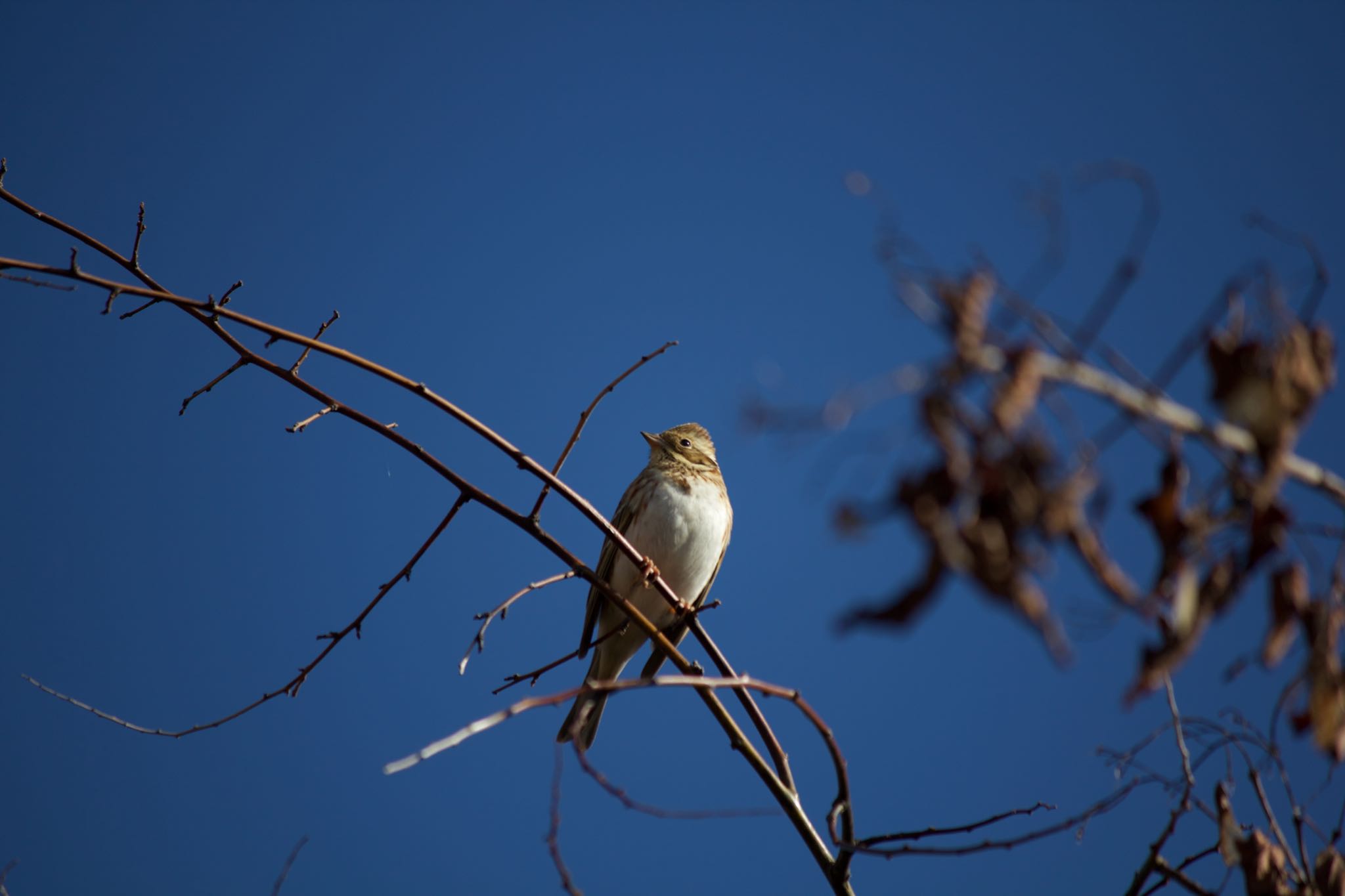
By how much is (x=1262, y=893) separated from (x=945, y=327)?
205cm

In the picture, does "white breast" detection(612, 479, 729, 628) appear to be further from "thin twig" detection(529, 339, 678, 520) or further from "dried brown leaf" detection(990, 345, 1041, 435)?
"dried brown leaf" detection(990, 345, 1041, 435)

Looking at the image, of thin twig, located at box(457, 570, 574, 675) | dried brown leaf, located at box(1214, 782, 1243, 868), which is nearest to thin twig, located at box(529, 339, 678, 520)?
thin twig, located at box(457, 570, 574, 675)

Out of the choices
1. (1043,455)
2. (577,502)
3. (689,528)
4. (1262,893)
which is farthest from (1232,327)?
(689,528)

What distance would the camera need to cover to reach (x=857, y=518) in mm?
1629


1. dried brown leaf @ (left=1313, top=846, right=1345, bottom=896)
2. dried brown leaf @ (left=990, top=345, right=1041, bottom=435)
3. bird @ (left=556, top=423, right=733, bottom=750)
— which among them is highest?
bird @ (left=556, top=423, right=733, bottom=750)

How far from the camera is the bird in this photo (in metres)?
6.93

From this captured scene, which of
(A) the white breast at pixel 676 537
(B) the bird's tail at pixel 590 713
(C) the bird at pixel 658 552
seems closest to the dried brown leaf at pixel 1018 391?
(B) the bird's tail at pixel 590 713

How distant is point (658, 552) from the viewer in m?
6.97

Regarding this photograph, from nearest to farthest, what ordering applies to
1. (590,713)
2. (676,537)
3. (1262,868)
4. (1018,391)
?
(1018,391) → (1262,868) → (590,713) → (676,537)

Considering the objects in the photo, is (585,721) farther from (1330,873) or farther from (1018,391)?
(1018,391)

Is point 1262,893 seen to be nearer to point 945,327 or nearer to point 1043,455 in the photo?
point 1043,455

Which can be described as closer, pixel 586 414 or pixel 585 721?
pixel 586 414

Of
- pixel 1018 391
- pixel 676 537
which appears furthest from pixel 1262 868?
pixel 676 537

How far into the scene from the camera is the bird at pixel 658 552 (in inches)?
273
